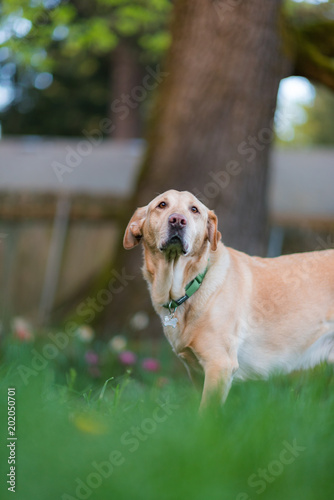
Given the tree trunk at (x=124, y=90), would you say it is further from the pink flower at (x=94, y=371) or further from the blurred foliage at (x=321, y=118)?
the pink flower at (x=94, y=371)

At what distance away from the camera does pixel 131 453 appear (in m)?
2.33

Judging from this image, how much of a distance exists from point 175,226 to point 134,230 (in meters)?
0.51

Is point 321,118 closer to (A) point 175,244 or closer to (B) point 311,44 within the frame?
(B) point 311,44

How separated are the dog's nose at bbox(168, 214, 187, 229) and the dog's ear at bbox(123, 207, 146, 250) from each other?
1.42 feet

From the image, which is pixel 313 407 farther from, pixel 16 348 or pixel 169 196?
pixel 16 348

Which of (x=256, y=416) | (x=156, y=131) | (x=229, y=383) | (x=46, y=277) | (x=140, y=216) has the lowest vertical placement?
(x=46, y=277)

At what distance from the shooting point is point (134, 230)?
3982 millimetres

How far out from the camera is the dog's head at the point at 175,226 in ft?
11.7

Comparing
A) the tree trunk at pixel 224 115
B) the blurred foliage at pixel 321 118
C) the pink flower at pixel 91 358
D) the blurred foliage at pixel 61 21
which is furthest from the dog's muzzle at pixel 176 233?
the blurred foliage at pixel 321 118

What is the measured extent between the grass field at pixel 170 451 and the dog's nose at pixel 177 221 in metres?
1.04

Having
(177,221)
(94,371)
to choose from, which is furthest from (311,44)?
(177,221)

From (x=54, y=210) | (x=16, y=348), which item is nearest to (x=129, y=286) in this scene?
(x=16, y=348)

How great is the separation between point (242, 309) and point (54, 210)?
21.7 feet

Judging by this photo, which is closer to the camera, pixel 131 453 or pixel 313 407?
pixel 131 453
